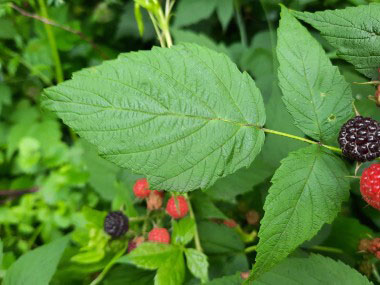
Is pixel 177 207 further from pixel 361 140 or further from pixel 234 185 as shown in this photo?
pixel 361 140

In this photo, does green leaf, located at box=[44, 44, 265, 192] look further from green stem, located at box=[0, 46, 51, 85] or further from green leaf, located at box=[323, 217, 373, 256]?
green stem, located at box=[0, 46, 51, 85]

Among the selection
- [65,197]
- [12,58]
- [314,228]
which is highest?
[12,58]

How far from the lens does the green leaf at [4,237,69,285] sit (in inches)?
Answer: 35.1

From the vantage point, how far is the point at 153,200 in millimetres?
917

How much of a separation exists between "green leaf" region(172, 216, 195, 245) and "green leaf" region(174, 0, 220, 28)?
769 mm

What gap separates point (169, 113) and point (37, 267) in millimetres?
530

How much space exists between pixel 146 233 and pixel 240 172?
0.91 feet

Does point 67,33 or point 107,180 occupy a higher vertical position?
point 67,33

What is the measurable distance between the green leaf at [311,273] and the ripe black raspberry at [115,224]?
0.32m

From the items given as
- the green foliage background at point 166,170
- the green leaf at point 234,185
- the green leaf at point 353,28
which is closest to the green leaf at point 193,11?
the green foliage background at point 166,170

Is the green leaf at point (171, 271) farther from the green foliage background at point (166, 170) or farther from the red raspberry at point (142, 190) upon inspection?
the red raspberry at point (142, 190)

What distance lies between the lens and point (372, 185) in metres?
0.61

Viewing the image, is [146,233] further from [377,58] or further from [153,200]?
[377,58]

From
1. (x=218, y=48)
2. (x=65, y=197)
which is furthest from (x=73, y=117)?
(x=65, y=197)
